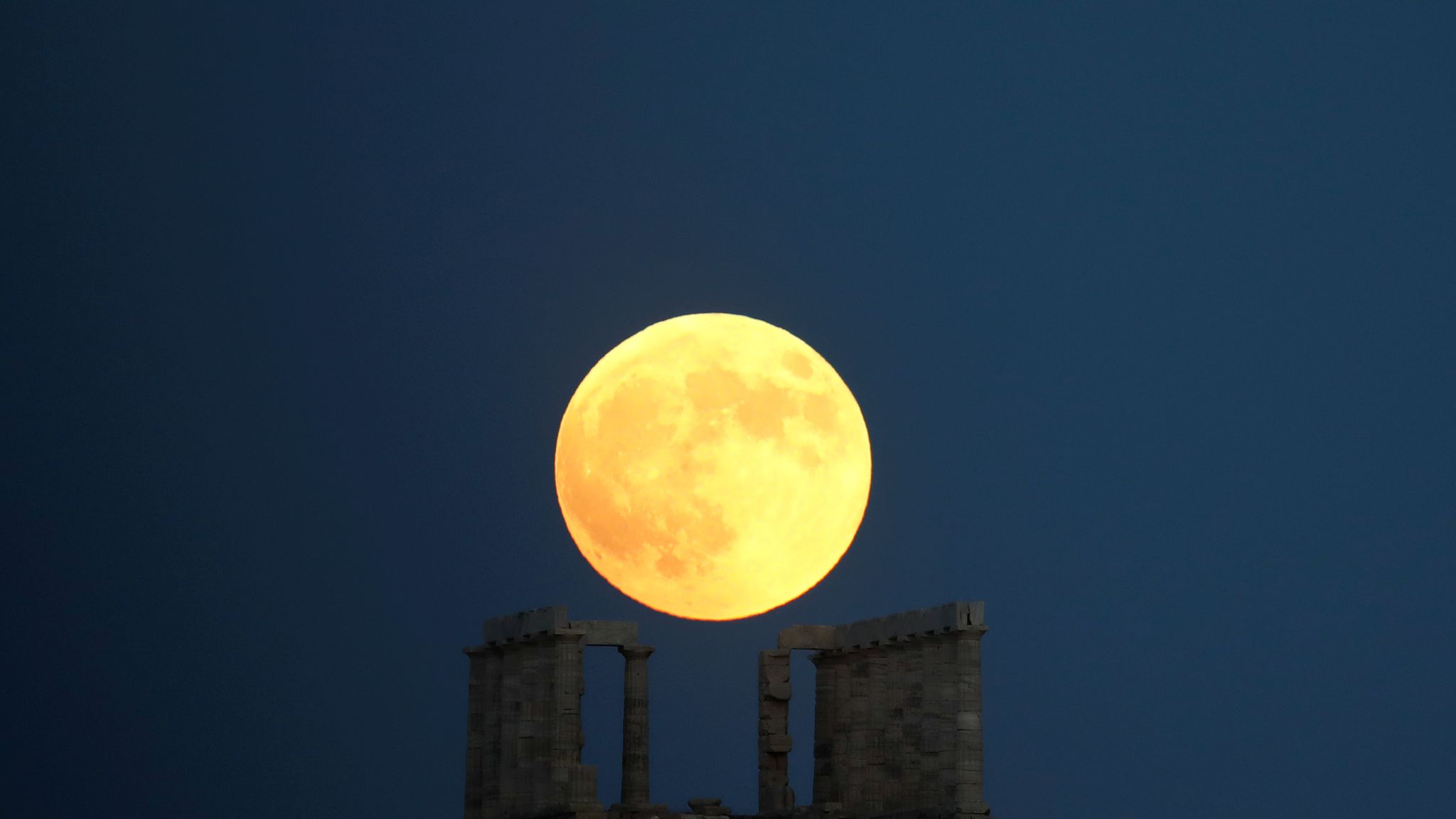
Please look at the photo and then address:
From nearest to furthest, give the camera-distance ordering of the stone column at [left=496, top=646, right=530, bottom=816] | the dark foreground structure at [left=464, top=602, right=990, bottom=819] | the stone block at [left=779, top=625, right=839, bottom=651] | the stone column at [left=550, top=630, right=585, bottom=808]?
the dark foreground structure at [left=464, top=602, right=990, bottom=819]
the stone column at [left=550, top=630, right=585, bottom=808]
the stone column at [left=496, top=646, right=530, bottom=816]
the stone block at [left=779, top=625, right=839, bottom=651]

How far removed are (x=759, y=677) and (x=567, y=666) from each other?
5371 mm

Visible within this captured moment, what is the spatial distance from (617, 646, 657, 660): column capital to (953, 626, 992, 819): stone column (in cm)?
701

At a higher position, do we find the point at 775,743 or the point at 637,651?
the point at 637,651

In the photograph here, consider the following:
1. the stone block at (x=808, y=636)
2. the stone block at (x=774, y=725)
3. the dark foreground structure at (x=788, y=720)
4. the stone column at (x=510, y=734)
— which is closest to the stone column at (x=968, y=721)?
the dark foreground structure at (x=788, y=720)

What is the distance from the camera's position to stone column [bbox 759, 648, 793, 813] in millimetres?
61375

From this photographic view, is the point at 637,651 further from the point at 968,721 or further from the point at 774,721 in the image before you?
the point at 968,721

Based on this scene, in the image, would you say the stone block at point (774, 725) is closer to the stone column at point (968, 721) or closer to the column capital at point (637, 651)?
the column capital at point (637, 651)

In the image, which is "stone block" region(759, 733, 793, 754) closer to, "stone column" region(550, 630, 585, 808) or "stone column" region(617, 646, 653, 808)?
"stone column" region(617, 646, 653, 808)

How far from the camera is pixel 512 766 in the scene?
5994 cm

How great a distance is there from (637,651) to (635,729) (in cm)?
174

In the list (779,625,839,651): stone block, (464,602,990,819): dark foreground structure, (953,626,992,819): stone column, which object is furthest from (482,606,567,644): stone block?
(953,626,992,819): stone column

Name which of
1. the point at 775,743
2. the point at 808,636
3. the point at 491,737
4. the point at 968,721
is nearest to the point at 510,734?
the point at 491,737

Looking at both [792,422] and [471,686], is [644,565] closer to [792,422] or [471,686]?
[792,422]

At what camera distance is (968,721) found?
2179 inches
